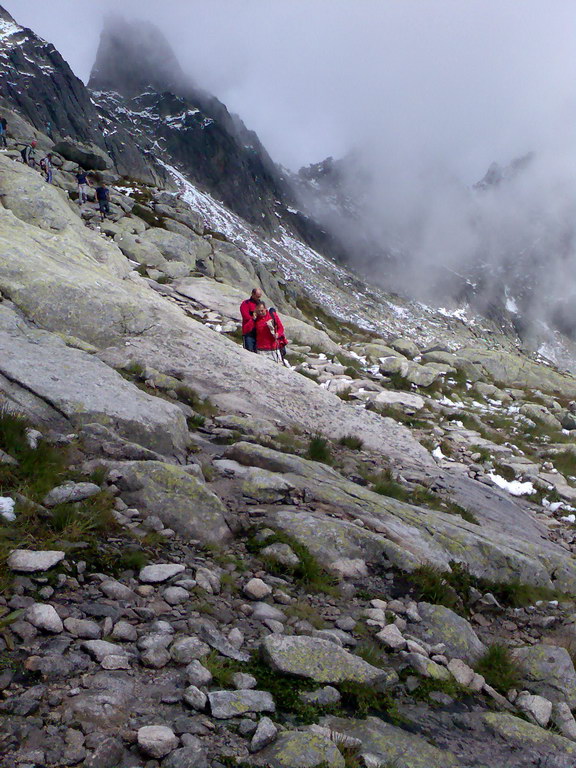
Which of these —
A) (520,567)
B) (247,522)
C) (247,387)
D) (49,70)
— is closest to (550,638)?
(520,567)

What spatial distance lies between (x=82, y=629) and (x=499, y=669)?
3736 millimetres

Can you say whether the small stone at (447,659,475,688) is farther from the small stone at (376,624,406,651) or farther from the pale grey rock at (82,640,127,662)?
A: the pale grey rock at (82,640,127,662)

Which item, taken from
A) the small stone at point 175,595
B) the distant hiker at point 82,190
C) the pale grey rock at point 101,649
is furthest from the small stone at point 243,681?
the distant hiker at point 82,190

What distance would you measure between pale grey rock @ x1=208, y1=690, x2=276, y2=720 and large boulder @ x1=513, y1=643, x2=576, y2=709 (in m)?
2.76

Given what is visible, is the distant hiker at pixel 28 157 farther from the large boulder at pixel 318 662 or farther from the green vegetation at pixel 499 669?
the green vegetation at pixel 499 669

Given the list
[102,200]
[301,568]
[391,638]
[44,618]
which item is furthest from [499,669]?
[102,200]

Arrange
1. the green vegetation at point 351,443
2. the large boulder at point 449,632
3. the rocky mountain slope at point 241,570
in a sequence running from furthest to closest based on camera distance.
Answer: the green vegetation at point 351,443, the large boulder at point 449,632, the rocky mountain slope at point 241,570

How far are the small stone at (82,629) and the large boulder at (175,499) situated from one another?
1.61 m

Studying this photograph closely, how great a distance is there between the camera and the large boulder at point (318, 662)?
3572 millimetres

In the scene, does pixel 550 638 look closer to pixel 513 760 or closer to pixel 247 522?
pixel 513 760

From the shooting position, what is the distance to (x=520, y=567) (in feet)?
22.6

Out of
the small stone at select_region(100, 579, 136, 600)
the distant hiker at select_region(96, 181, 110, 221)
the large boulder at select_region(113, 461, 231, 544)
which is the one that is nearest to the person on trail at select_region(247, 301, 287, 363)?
the large boulder at select_region(113, 461, 231, 544)

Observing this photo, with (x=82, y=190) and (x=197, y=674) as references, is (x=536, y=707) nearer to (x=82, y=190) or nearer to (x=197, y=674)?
(x=197, y=674)

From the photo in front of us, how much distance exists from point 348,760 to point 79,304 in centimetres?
1058
